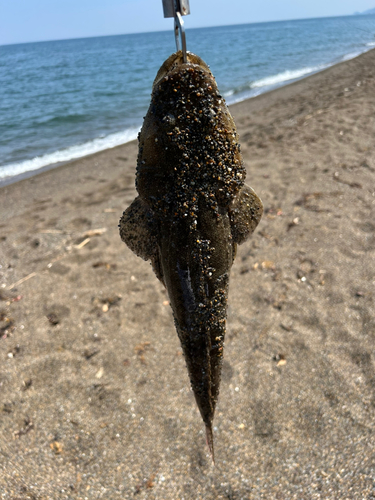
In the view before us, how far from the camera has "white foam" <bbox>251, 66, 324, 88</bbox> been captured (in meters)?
22.4

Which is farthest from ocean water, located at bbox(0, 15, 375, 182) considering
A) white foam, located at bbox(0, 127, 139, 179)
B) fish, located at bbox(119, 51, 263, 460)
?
fish, located at bbox(119, 51, 263, 460)

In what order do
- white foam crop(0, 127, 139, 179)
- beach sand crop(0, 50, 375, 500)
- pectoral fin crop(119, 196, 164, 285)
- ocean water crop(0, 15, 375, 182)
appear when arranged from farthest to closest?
ocean water crop(0, 15, 375, 182) → white foam crop(0, 127, 139, 179) → beach sand crop(0, 50, 375, 500) → pectoral fin crop(119, 196, 164, 285)

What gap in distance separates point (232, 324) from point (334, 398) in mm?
1499

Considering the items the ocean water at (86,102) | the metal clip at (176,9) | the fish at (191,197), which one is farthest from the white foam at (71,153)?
the fish at (191,197)

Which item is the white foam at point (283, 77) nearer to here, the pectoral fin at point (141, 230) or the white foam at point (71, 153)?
the white foam at point (71, 153)

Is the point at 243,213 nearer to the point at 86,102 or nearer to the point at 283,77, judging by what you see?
the point at 86,102

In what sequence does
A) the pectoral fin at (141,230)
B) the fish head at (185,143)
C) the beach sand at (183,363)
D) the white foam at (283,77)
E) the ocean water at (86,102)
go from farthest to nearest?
the white foam at (283,77) → the ocean water at (86,102) → the beach sand at (183,363) → the pectoral fin at (141,230) → the fish head at (185,143)

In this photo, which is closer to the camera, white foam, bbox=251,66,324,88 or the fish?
the fish

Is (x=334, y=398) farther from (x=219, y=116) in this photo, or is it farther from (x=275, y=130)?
(x=275, y=130)

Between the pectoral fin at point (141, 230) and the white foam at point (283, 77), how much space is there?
75.4 ft

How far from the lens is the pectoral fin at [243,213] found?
1646mm

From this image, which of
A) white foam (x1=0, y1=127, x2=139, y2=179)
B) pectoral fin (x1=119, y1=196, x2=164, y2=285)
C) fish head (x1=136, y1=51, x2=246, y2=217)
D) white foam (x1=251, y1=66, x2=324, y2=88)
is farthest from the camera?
white foam (x1=251, y1=66, x2=324, y2=88)

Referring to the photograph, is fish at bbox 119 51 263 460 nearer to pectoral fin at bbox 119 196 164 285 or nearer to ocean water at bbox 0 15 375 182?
pectoral fin at bbox 119 196 164 285

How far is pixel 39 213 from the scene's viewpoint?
26.8 ft
